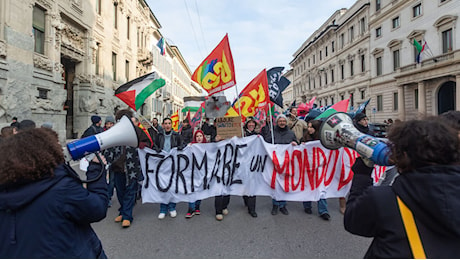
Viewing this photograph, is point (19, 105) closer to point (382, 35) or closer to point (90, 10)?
point (90, 10)

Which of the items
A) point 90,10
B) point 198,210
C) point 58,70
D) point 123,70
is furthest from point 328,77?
point 198,210

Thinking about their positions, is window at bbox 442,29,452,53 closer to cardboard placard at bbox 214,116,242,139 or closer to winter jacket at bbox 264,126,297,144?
winter jacket at bbox 264,126,297,144

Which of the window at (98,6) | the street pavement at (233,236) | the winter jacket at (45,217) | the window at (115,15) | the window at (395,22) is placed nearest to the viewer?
the winter jacket at (45,217)

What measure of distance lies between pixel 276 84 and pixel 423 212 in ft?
20.0

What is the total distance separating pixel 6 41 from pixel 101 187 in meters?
13.0

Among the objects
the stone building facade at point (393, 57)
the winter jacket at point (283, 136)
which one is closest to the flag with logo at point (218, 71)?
the winter jacket at point (283, 136)

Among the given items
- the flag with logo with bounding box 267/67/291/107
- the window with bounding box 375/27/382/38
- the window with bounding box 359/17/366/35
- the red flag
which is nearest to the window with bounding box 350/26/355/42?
the window with bounding box 359/17/366/35

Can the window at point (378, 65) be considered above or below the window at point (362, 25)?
below

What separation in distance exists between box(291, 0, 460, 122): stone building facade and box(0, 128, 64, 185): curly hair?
18934 mm

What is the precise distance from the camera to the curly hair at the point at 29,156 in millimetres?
1290

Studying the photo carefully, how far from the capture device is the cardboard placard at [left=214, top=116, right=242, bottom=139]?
5.14m

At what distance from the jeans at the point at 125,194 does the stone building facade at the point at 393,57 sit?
17.7m

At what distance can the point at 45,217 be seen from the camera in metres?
1.30

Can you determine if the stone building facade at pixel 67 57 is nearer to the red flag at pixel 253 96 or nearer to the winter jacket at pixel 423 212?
the red flag at pixel 253 96
